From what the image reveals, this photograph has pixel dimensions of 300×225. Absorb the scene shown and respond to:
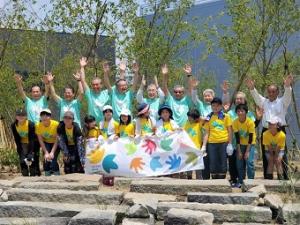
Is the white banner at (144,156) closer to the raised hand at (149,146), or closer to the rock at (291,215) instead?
the raised hand at (149,146)

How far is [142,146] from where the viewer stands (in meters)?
8.62

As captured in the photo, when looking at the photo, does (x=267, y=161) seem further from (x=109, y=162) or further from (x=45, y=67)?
(x=45, y=67)

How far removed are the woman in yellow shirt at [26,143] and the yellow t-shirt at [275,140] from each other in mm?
3935

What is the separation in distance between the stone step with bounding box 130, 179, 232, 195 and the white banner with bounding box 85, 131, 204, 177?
3.24ft

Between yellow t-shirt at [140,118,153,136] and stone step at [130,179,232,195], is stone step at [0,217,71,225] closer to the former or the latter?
stone step at [130,179,232,195]

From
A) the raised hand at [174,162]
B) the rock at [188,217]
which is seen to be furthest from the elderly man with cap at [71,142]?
the rock at [188,217]

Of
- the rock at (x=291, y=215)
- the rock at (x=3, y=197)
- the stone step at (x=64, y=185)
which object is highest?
the stone step at (x=64, y=185)

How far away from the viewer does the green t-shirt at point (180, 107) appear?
9.23 metres

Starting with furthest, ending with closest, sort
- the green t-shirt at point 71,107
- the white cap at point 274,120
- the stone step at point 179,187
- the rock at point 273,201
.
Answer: the green t-shirt at point 71,107, the white cap at point 274,120, the stone step at point 179,187, the rock at point 273,201

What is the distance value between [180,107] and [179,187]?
89.4 inches

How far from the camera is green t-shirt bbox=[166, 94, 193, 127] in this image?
9227mm

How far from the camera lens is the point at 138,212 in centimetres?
630

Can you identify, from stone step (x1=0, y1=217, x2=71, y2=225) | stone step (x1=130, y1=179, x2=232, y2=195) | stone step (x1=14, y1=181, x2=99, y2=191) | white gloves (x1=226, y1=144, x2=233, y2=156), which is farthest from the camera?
white gloves (x1=226, y1=144, x2=233, y2=156)

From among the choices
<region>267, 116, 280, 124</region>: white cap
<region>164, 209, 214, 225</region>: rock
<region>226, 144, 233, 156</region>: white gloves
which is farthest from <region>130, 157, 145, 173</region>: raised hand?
<region>164, 209, 214, 225</region>: rock
